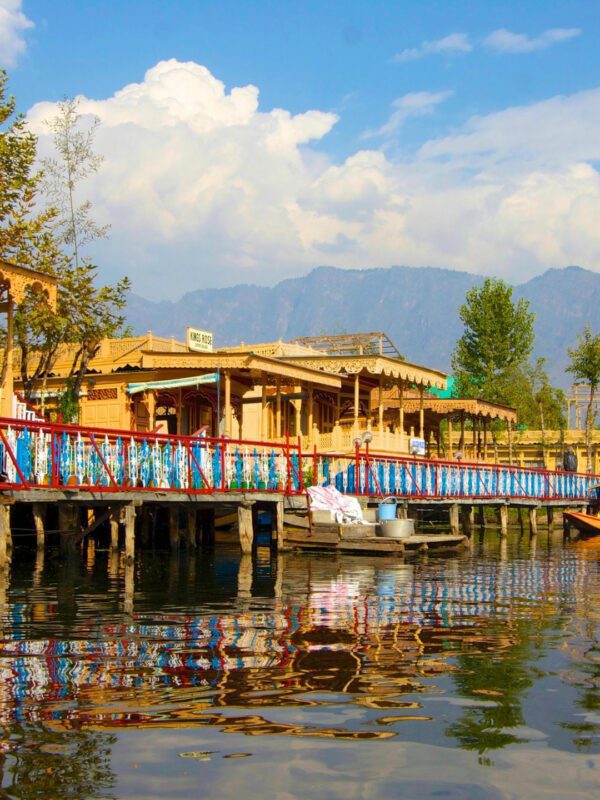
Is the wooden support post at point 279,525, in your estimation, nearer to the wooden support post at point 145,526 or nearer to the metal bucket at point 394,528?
the metal bucket at point 394,528

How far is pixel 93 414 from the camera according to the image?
98.5ft

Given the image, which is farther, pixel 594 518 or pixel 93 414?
pixel 594 518

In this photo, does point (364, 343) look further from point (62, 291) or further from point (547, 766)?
point (547, 766)

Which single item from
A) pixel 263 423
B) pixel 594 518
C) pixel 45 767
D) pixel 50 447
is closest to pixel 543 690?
pixel 45 767

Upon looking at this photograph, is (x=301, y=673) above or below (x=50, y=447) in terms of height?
below

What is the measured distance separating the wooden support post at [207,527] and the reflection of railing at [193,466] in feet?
10.7

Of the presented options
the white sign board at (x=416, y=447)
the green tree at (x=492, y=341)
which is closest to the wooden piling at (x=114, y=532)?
the white sign board at (x=416, y=447)

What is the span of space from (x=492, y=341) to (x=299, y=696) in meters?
54.2

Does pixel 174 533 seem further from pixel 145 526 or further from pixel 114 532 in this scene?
pixel 114 532

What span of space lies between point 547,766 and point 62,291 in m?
23.6

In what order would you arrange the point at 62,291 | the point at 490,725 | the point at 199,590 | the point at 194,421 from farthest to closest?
the point at 194,421 → the point at 62,291 → the point at 199,590 → the point at 490,725

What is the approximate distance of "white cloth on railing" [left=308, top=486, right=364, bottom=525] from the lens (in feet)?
76.0

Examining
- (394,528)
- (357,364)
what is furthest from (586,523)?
(394,528)

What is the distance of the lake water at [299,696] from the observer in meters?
5.23
